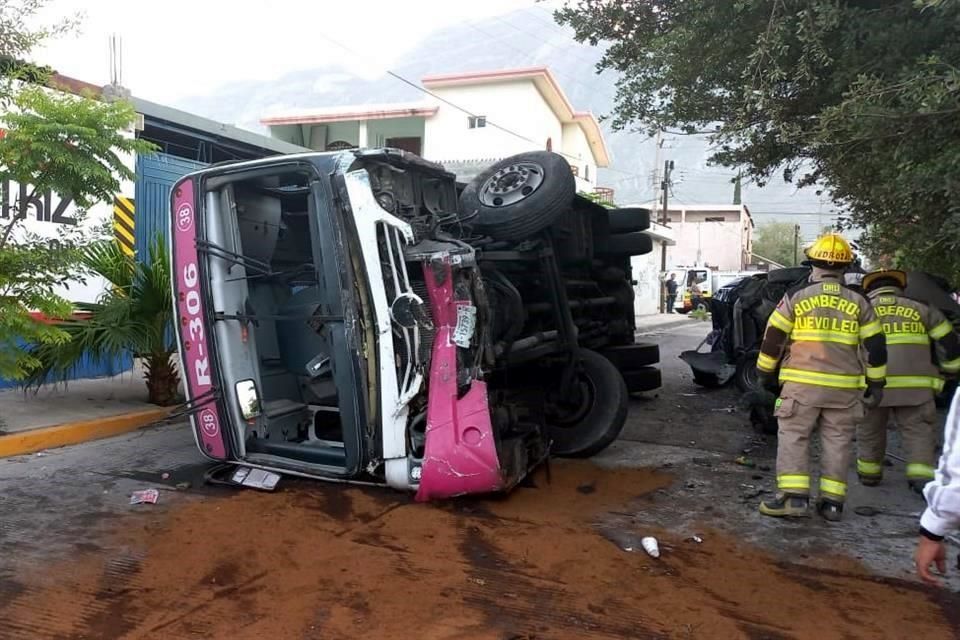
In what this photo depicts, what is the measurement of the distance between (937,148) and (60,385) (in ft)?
24.8

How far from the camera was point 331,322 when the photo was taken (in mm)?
4027

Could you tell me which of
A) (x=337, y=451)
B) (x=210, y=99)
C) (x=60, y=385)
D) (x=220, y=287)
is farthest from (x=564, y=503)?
(x=210, y=99)

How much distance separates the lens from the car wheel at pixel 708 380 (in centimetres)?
890

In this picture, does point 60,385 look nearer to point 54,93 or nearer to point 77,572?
point 54,93

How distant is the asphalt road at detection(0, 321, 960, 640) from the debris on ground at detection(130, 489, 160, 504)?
0.16ft

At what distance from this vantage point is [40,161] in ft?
16.2

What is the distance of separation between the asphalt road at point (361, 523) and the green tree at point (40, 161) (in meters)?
1.06

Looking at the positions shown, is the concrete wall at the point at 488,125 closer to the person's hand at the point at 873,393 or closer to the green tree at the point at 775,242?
the person's hand at the point at 873,393

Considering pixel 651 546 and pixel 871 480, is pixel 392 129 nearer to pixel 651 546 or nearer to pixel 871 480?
pixel 871 480

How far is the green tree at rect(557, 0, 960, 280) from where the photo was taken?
161 inches

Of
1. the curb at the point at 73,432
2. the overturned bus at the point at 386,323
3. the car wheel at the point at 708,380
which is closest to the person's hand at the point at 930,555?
the overturned bus at the point at 386,323

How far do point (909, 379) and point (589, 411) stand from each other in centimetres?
206

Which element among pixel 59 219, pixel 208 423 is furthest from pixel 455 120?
pixel 208 423

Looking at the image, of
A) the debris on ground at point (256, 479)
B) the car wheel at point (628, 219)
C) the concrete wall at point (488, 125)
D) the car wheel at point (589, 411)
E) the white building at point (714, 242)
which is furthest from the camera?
the white building at point (714, 242)
